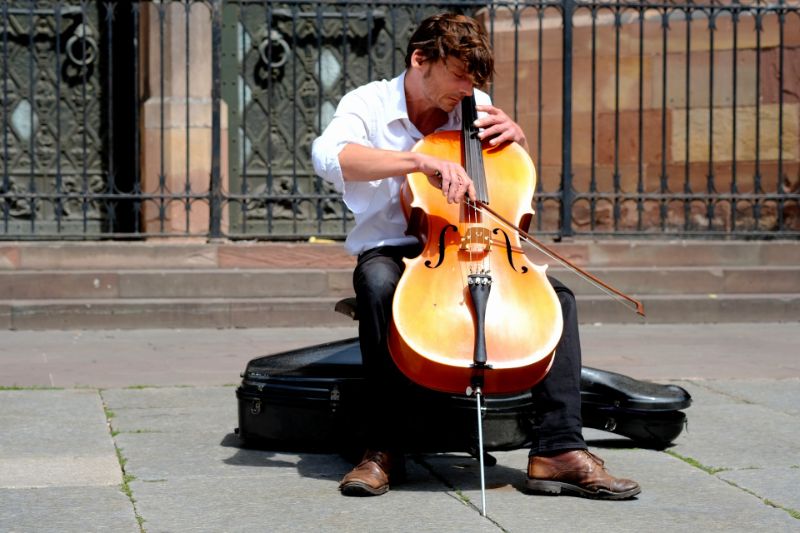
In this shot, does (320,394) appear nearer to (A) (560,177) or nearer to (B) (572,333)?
(B) (572,333)

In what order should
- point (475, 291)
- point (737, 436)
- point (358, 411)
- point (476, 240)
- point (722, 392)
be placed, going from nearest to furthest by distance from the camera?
point (475, 291) → point (476, 240) → point (358, 411) → point (737, 436) → point (722, 392)

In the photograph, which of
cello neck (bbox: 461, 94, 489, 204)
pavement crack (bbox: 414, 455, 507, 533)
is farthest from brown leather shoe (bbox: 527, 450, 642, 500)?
cello neck (bbox: 461, 94, 489, 204)

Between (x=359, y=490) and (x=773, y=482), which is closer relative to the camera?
(x=359, y=490)

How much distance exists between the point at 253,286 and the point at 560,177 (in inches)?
106

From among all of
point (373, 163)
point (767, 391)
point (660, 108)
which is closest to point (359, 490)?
point (373, 163)

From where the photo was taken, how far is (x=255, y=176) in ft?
34.1

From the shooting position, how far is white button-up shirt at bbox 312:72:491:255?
4.34m

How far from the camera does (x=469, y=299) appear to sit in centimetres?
378

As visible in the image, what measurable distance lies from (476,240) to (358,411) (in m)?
0.89

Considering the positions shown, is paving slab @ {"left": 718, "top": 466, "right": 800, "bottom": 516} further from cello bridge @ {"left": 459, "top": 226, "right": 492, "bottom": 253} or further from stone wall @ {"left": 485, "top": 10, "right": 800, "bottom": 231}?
stone wall @ {"left": 485, "top": 10, "right": 800, "bottom": 231}

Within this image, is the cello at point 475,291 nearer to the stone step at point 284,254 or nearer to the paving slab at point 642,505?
the paving slab at point 642,505

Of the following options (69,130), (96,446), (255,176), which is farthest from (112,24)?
(96,446)

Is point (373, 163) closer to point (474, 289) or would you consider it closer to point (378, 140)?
point (378, 140)

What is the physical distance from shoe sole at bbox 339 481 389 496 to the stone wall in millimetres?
6382
